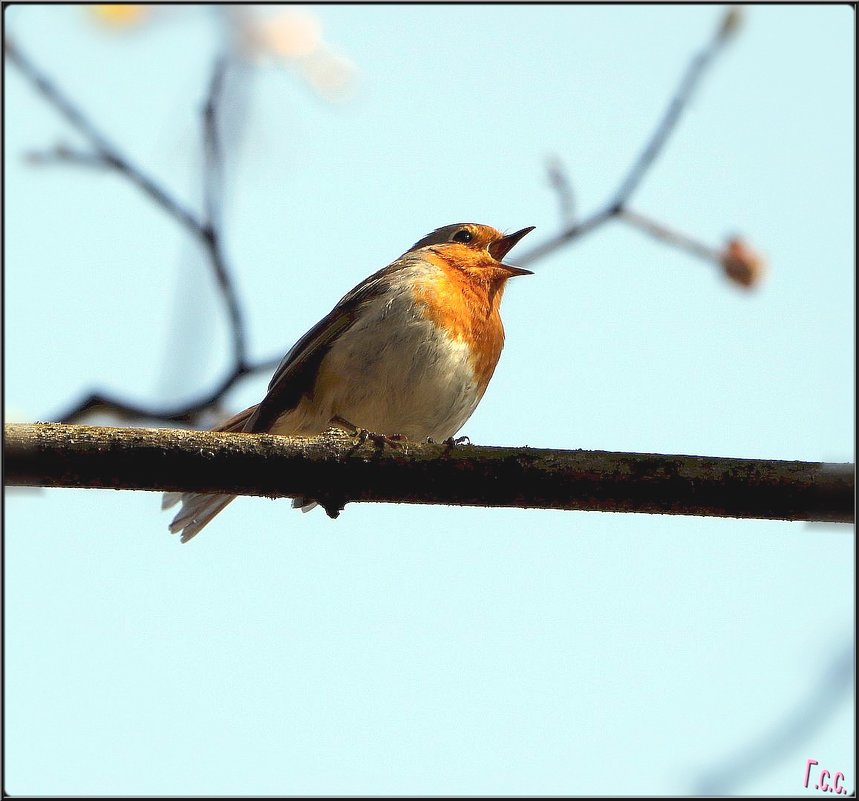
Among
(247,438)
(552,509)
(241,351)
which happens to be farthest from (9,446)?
(552,509)

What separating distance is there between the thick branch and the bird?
5.95ft

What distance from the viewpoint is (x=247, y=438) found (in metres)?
2.97

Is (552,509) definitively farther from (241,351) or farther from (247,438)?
(241,351)

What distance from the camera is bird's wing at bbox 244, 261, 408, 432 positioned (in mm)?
5180

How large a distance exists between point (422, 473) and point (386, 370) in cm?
201

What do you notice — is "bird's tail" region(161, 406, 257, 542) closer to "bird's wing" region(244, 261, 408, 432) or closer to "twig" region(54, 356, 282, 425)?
"bird's wing" region(244, 261, 408, 432)

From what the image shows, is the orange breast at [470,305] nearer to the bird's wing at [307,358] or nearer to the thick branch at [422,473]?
the bird's wing at [307,358]

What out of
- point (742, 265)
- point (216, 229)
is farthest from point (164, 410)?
point (742, 265)

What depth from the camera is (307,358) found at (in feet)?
17.5

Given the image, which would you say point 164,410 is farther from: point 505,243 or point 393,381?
point 505,243

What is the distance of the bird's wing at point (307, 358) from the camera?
5180 millimetres

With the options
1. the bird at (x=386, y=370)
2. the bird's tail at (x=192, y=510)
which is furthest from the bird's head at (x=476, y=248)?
the bird's tail at (x=192, y=510)

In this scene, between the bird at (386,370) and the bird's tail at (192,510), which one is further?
the bird's tail at (192,510)

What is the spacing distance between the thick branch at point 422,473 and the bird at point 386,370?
181 cm
